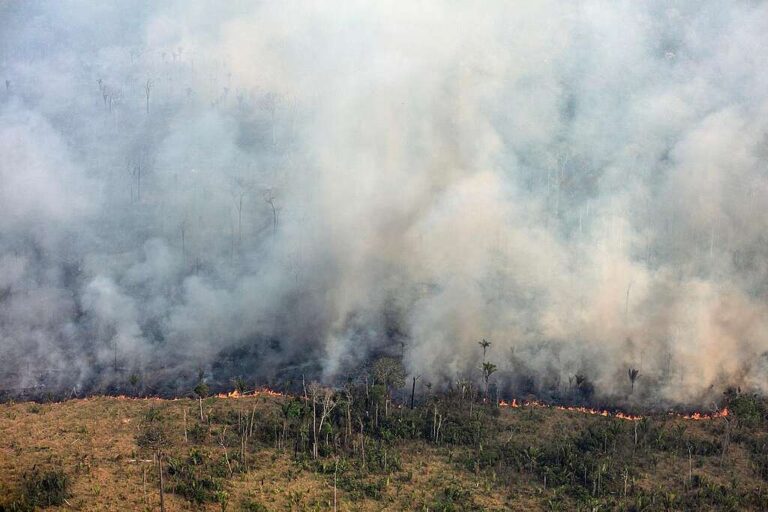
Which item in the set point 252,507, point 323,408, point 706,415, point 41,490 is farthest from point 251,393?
point 706,415

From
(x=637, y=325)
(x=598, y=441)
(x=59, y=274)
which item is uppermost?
(x=59, y=274)

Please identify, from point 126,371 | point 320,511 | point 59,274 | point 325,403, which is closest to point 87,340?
point 126,371

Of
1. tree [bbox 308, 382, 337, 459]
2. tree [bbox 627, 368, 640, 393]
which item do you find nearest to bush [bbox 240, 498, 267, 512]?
tree [bbox 308, 382, 337, 459]

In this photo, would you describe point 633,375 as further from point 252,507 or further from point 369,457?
point 252,507

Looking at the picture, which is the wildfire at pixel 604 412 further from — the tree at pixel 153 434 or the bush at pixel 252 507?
the tree at pixel 153 434

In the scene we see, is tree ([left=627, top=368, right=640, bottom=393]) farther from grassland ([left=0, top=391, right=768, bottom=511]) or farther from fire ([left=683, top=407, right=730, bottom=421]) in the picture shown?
fire ([left=683, top=407, right=730, bottom=421])

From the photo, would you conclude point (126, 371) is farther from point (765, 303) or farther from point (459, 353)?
point (765, 303)

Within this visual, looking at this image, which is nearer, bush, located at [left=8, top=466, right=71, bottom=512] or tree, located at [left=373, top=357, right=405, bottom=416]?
bush, located at [left=8, top=466, right=71, bottom=512]

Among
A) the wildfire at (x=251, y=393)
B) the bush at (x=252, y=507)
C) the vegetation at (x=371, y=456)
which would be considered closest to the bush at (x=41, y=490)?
the vegetation at (x=371, y=456)

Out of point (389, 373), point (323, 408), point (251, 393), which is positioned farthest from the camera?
point (389, 373)
